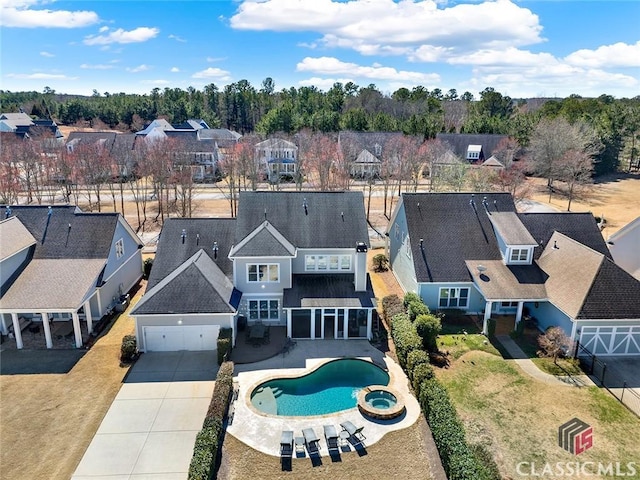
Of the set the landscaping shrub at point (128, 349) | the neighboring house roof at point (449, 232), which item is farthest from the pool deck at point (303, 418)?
the neighboring house roof at point (449, 232)

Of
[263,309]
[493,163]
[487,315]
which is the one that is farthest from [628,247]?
[493,163]

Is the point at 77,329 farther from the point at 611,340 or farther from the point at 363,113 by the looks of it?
the point at 363,113

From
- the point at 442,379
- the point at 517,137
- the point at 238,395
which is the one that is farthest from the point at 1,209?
the point at 517,137

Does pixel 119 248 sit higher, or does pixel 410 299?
pixel 119 248

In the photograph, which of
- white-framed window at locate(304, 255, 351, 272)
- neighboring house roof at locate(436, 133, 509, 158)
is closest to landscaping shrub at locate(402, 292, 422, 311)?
white-framed window at locate(304, 255, 351, 272)

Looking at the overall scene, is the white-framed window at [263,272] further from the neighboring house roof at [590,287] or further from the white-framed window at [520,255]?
the neighboring house roof at [590,287]

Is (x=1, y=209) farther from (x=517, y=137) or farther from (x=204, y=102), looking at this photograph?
(x=204, y=102)

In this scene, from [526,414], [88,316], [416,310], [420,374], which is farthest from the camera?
[416,310]
